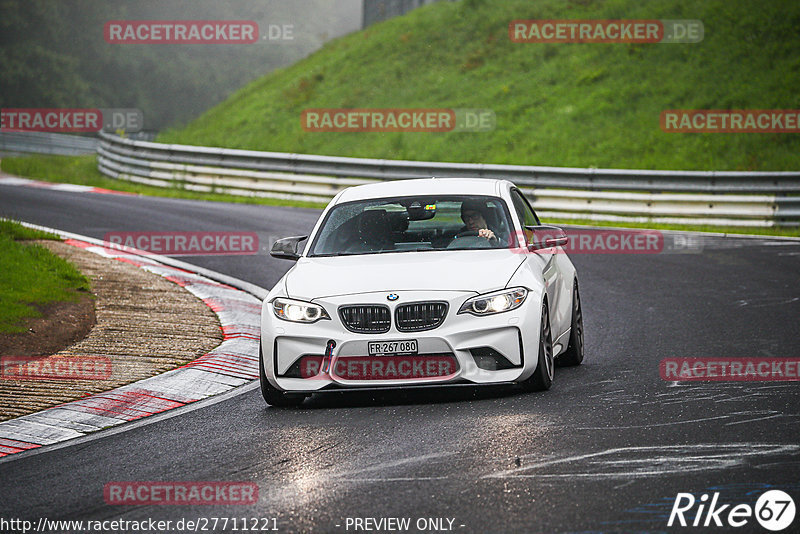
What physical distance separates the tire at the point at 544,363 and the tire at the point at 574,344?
1069 millimetres

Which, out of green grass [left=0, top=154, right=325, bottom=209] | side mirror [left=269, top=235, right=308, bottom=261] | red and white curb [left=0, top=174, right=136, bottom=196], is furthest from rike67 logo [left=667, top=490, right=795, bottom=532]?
red and white curb [left=0, top=174, right=136, bottom=196]

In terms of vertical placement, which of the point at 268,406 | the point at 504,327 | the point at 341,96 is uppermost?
the point at 341,96

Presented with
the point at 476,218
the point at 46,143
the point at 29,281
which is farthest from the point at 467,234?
the point at 46,143

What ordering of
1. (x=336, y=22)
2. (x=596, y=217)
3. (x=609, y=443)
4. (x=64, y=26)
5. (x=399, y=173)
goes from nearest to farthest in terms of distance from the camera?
(x=609, y=443) → (x=596, y=217) → (x=399, y=173) → (x=64, y=26) → (x=336, y=22)

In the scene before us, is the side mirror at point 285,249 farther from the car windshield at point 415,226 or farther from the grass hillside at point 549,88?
the grass hillside at point 549,88

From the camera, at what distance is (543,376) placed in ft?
26.6

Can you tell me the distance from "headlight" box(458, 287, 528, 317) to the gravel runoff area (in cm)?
292

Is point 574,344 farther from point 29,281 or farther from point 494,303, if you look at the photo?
point 29,281

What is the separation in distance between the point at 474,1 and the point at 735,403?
35864 millimetres

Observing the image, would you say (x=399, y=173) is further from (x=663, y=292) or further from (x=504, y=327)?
(x=504, y=327)

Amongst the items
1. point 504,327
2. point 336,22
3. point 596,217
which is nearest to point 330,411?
point 504,327

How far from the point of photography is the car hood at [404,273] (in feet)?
26.1

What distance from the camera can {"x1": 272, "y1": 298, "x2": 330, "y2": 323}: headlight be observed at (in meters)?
7.93

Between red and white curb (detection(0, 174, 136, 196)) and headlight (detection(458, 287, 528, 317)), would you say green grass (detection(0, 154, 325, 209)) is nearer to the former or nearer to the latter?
red and white curb (detection(0, 174, 136, 196))
